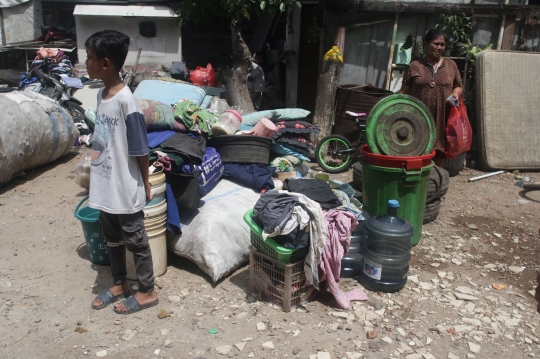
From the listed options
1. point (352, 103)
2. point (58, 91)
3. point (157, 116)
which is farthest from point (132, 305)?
point (58, 91)

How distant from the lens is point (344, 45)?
7.81 metres

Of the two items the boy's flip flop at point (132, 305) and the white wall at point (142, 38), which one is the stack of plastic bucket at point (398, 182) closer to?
the boy's flip flop at point (132, 305)

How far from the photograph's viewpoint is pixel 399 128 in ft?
13.9

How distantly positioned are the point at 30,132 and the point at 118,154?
346 cm

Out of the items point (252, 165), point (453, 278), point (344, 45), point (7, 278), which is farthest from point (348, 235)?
point (344, 45)

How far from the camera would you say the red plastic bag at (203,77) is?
839 centimetres

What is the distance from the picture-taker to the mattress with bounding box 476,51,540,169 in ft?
22.0

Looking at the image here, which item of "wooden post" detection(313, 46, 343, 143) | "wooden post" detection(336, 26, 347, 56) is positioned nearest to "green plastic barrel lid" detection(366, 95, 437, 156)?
"wooden post" detection(313, 46, 343, 143)

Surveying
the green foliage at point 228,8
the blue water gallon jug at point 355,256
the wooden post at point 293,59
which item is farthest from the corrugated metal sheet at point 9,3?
the blue water gallon jug at point 355,256

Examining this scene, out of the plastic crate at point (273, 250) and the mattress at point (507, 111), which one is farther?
the mattress at point (507, 111)

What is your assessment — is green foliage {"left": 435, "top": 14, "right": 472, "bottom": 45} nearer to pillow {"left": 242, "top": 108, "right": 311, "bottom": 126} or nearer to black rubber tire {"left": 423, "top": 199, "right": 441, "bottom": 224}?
pillow {"left": 242, "top": 108, "right": 311, "bottom": 126}

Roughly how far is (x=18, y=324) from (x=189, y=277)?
123 centimetres

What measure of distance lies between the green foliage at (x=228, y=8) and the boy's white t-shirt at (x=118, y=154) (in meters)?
4.45

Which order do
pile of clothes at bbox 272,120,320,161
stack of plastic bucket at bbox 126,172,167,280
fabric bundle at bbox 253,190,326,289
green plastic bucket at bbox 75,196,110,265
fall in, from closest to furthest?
fabric bundle at bbox 253,190,326,289 → stack of plastic bucket at bbox 126,172,167,280 → green plastic bucket at bbox 75,196,110,265 → pile of clothes at bbox 272,120,320,161
